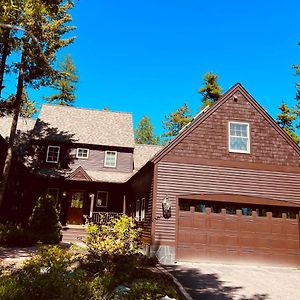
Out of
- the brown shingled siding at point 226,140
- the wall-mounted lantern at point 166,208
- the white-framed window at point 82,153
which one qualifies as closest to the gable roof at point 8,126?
the white-framed window at point 82,153

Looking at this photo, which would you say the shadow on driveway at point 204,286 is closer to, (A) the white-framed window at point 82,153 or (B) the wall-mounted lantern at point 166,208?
(B) the wall-mounted lantern at point 166,208

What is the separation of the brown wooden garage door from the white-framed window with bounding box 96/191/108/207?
1085 cm

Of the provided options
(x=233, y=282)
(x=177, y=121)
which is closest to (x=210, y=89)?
(x=177, y=121)

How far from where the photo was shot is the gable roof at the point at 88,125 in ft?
82.4

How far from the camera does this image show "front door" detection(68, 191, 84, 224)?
77.3 ft

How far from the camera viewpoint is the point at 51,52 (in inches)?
730

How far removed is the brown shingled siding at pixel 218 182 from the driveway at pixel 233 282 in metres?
2.62

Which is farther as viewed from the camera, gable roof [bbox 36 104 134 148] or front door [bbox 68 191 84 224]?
gable roof [bbox 36 104 134 148]

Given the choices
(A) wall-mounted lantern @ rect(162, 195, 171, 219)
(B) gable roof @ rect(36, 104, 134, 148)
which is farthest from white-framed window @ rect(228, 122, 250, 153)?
(B) gable roof @ rect(36, 104, 134, 148)

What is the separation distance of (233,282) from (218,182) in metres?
5.77

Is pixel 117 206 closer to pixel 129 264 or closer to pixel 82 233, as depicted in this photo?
pixel 82 233

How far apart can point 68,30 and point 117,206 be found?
519 inches

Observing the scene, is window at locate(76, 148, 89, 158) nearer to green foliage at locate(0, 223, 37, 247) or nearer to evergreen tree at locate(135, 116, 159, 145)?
green foliage at locate(0, 223, 37, 247)

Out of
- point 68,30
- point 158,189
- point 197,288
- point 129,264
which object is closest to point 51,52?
point 68,30
